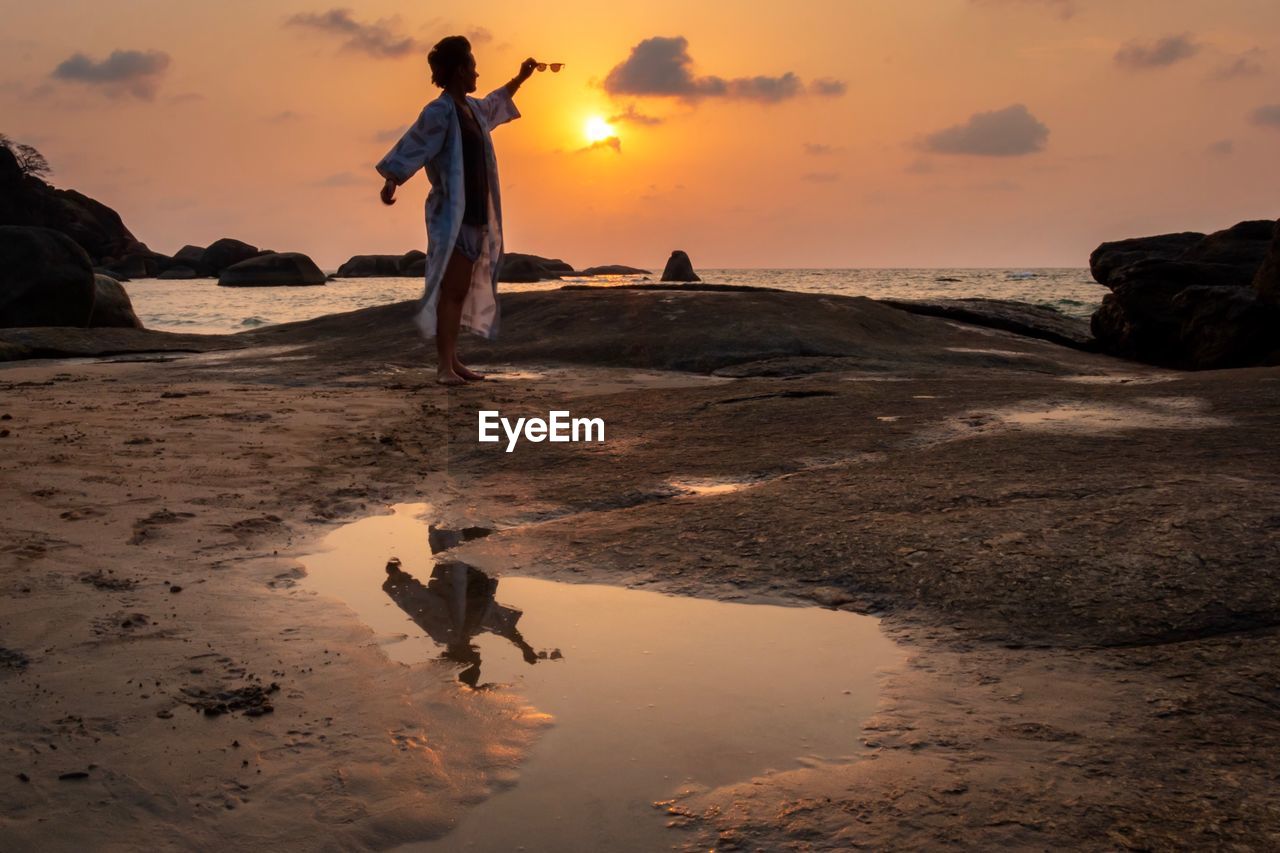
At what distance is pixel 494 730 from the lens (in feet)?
5.42

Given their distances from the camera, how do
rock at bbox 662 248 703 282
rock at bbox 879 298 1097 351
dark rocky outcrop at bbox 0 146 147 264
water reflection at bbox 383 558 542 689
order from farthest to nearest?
dark rocky outcrop at bbox 0 146 147 264
rock at bbox 662 248 703 282
rock at bbox 879 298 1097 351
water reflection at bbox 383 558 542 689

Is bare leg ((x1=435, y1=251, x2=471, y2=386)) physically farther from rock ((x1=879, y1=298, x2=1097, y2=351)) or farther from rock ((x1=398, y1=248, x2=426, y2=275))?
rock ((x1=398, y1=248, x2=426, y2=275))

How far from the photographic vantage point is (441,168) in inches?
231

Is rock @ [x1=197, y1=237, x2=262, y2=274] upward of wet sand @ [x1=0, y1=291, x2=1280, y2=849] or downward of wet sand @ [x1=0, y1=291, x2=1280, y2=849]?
upward

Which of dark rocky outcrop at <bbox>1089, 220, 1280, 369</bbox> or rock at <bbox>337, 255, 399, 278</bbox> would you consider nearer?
dark rocky outcrop at <bbox>1089, 220, 1280, 369</bbox>

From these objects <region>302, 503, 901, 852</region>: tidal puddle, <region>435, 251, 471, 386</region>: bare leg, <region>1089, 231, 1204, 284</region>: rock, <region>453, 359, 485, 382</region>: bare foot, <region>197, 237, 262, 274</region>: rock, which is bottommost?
<region>302, 503, 901, 852</region>: tidal puddle

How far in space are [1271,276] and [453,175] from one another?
6.34 m

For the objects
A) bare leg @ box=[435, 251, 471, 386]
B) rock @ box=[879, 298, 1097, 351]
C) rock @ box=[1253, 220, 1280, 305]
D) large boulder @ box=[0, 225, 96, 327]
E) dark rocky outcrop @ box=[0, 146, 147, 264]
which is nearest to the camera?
bare leg @ box=[435, 251, 471, 386]

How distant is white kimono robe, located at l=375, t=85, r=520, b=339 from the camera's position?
5664 millimetres

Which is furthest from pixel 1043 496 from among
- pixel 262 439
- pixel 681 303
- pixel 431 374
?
pixel 681 303

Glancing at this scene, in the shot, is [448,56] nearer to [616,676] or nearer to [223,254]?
[616,676]

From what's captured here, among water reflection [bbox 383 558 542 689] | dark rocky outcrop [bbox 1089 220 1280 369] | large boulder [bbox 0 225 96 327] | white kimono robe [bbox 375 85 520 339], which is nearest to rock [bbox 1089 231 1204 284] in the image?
dark rocky outcrop [bbox 1089 220 1280 369]

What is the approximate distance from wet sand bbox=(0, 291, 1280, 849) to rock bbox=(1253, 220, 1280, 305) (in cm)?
412

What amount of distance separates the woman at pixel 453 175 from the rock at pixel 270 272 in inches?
1449
